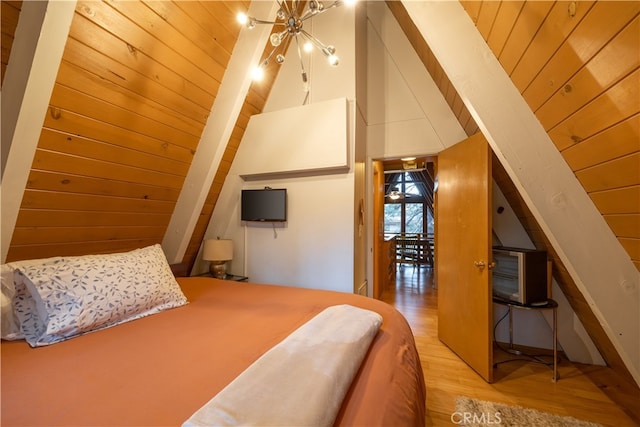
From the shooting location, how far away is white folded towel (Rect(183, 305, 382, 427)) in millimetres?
613

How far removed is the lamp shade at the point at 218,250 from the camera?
2.57 m

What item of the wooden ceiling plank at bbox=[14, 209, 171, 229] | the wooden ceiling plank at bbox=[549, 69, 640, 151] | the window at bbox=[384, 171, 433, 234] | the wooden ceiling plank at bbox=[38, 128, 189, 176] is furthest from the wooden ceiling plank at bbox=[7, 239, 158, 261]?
the window at bbox=[384, 171, 433, 234]

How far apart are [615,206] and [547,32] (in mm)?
778

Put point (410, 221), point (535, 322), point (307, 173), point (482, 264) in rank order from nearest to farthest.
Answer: point (482, 264)
point (535, 322)
point (307, 173)
point (410, 221)

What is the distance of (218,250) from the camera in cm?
259

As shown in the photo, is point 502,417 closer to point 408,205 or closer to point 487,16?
point 487,16

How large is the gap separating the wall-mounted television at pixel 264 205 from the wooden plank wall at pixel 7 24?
5.72 feet

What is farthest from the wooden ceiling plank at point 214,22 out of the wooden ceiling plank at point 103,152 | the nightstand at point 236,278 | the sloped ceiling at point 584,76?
the nightstand at point 236,278

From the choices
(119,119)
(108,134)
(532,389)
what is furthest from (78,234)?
(532,389)

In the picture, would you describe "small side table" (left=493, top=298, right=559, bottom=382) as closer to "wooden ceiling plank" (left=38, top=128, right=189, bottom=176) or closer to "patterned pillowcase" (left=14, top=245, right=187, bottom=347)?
"patterned pillowcase" (left=14, top=245, right=187, bottom=347)

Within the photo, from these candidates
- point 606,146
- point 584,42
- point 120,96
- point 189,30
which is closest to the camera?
point 584,42

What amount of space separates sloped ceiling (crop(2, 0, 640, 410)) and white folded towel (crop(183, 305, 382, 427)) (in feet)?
3.99

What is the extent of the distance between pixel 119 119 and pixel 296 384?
1.82 m

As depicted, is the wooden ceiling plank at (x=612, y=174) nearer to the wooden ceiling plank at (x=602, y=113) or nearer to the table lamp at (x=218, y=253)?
the wooden ceiling plank at (x=602, y=113)
